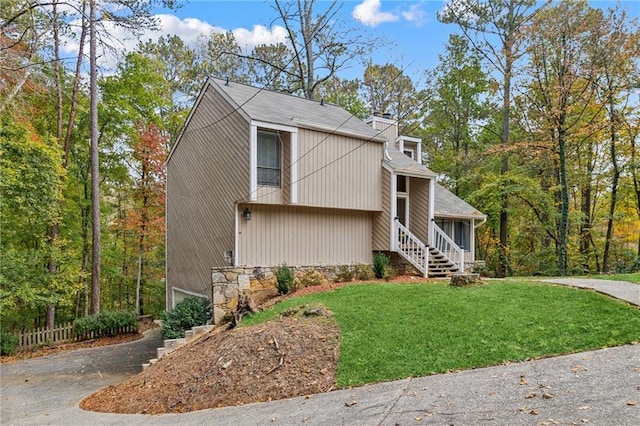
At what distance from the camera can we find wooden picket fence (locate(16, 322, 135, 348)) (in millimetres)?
12547

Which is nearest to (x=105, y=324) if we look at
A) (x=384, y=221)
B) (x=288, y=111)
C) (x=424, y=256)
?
(x=288, y=111)

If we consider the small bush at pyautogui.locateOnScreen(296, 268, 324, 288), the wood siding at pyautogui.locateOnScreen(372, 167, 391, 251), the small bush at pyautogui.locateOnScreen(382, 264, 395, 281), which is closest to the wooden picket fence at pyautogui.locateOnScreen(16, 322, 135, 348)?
the small bush at pyautogui.locateOnScreen(296, 268, 324, 288)

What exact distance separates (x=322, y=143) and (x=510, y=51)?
10.5 meters

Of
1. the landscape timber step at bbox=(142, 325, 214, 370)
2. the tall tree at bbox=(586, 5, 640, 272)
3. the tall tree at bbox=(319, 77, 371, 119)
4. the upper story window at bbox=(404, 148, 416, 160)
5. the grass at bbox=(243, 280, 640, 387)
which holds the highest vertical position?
the tall tree at bbox=(319, 77, 371, 119)

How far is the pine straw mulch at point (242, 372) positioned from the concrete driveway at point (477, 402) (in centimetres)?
28

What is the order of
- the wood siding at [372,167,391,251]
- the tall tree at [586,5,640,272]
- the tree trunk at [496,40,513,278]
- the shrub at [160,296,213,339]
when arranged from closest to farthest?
the shrub at [160,296,213,339] → the wood siding at [372,167,391,251] → the tall tree at [586,5,640,272] → the tree trunk at [496,40,513,278]

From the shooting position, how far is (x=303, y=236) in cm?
1141

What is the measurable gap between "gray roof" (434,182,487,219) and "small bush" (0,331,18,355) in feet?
47.9

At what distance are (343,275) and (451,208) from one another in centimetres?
628

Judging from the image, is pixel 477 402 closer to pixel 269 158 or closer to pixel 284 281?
pixel 284 281

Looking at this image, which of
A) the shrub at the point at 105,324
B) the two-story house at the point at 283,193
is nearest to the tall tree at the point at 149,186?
the two-story house at the point at 283,193

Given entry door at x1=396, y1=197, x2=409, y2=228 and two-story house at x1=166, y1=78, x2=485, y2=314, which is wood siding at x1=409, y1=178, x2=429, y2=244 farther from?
entry door at x1=396, y1=197, x2=409, y2=228

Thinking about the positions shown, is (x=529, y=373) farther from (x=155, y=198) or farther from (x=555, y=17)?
(x=155, y=198)

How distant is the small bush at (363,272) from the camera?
11773mm
